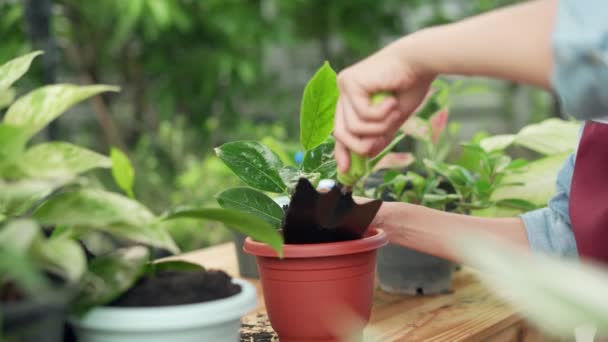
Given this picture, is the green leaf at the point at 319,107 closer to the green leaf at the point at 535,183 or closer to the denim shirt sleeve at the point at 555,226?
the denim shirt sleeve at the point at 555,226

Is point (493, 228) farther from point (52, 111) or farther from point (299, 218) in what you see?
point (52, 111)

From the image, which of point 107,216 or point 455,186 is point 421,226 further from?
point 107,216

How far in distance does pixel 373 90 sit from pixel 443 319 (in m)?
0.36

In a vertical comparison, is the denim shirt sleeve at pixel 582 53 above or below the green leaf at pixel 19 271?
above

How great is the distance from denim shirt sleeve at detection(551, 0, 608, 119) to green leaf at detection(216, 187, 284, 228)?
0.36m

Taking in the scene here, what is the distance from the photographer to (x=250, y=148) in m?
0.79

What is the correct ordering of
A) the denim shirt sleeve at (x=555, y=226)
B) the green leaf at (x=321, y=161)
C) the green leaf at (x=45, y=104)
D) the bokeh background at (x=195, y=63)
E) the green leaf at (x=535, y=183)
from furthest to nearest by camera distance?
the bokeh background at (x=195, y=63) → the green leaf at (x=535, y=183) → the denim shirt sleeve at (x=555, y=226) → the green leaf at (x=321, y=161) → the green leaf at (x=45, y=104)

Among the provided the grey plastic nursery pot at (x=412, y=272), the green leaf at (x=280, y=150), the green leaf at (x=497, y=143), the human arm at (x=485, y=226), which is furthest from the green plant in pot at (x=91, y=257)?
the green leaf at (x=497, y=143)

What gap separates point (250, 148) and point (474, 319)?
1.21 feet

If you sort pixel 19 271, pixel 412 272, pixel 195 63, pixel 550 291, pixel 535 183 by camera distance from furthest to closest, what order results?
pixel 195 63 → pixel 535 183 → pixel 412 272 → pixel 19 271 → pixel 550 291

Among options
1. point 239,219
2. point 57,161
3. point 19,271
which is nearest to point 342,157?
point 239,219

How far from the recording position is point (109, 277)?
0.56 meters

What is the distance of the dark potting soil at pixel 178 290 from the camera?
0.55 metres

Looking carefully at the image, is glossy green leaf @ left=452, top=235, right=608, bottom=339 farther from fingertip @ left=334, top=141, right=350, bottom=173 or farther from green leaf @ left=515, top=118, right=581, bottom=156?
green leaf @ left=515, top=118, right=581, bottom=156
